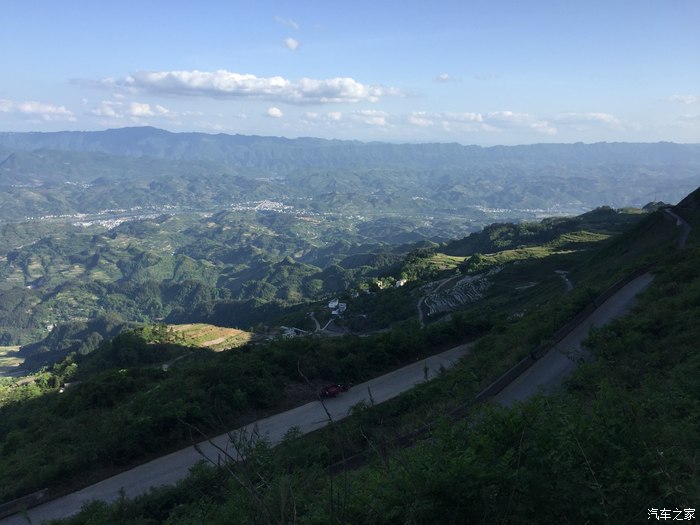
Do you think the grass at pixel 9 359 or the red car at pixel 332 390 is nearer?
the red car at pixel 332 390

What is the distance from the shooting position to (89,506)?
1077 centimetres

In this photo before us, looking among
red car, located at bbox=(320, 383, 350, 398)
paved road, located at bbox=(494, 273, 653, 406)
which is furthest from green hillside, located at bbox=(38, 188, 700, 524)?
red car, located at bbox=(320, 383, 350, 398)

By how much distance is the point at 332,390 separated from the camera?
18062 mm

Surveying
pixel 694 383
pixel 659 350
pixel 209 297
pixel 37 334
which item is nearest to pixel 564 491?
pixel 694 383

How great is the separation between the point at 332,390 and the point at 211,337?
4374 centimetres

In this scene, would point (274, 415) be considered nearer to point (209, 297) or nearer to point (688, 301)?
point (688, 301)

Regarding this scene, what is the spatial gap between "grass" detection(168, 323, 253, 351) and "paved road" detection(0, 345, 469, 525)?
35137 mm

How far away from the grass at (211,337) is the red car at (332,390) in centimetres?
3481

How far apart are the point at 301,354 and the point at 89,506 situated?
10320 mm

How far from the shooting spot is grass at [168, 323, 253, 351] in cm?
5225

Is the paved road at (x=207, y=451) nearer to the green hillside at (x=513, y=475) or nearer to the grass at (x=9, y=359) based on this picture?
the green hillside at (x=513, y=475)

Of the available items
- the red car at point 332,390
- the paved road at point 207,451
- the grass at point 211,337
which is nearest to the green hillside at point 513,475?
the paved road at point 207,451

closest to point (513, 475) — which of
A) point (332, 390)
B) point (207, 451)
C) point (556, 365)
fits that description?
point (556, 365)

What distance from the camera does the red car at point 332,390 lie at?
59.2 ft
